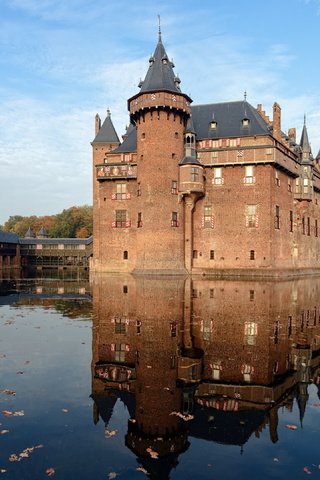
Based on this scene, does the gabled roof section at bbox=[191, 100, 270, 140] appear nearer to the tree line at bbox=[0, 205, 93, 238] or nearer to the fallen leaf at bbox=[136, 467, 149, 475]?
the fallen leaf at bbox=[136, 467, 149, 475]

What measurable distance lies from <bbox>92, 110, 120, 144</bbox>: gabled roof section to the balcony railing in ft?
14.8

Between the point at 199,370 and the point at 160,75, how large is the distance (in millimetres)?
35806

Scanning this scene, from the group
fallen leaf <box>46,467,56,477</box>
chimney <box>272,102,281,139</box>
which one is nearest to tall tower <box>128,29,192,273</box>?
chimney <box>272,102,281,139</box>

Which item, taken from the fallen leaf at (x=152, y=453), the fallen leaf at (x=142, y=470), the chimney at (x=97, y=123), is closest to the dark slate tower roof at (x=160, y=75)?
the chimney at (x=97, y=123)

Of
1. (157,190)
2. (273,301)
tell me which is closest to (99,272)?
(157,190)

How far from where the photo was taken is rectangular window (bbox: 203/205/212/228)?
41469mm

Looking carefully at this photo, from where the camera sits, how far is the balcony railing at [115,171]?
140 feet

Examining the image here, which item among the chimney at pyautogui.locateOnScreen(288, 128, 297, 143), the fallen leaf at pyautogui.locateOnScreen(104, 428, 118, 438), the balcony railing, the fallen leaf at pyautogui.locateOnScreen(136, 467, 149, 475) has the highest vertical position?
the chimney at pyautogui.locateOnScreen(288, 128, 297, 143)

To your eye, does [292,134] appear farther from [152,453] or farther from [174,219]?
[152,453]

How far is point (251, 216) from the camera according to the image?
40.2 metres

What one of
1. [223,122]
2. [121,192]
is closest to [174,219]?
[121,192]

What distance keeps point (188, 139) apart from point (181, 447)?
121 ft

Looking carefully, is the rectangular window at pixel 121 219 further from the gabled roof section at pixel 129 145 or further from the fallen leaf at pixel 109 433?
the fallen leaf at pixel 109 433

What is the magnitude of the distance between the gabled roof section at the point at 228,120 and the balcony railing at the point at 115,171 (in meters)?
7.32
